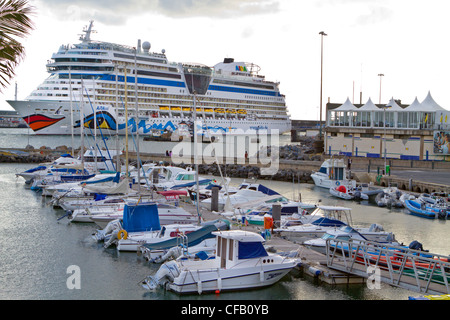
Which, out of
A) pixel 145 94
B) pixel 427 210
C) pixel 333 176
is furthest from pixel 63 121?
pixel 427 210

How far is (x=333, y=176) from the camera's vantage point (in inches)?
1164

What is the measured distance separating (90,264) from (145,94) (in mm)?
61964

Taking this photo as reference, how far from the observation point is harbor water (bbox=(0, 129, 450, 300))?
12281 mm

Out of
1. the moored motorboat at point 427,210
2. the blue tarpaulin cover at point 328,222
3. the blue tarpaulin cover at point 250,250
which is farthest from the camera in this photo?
the moored motorboat at point 427,210

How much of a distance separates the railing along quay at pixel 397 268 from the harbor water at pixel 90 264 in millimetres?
519

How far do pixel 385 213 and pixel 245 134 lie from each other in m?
64.3

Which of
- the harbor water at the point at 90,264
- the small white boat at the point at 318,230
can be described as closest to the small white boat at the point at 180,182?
the harbor water at the point at 90,264

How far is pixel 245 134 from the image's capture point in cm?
8750

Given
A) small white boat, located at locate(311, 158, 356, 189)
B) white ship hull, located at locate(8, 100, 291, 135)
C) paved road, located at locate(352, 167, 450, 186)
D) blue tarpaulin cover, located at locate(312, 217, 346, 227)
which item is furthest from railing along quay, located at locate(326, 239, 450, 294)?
white ship hull, located at locate(8, 100, 291, 135)

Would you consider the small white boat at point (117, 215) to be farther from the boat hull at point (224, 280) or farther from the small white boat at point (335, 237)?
the boat hull at point (224, 280)

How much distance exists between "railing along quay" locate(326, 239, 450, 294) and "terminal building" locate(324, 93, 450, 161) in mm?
20344

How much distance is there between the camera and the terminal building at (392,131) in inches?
1346

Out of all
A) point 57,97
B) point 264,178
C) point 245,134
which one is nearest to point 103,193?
point 264,178

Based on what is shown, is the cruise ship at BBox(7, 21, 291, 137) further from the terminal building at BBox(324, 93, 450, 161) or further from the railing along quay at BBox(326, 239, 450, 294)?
the railing along quay at BBox(326, 239, 450, 294)
